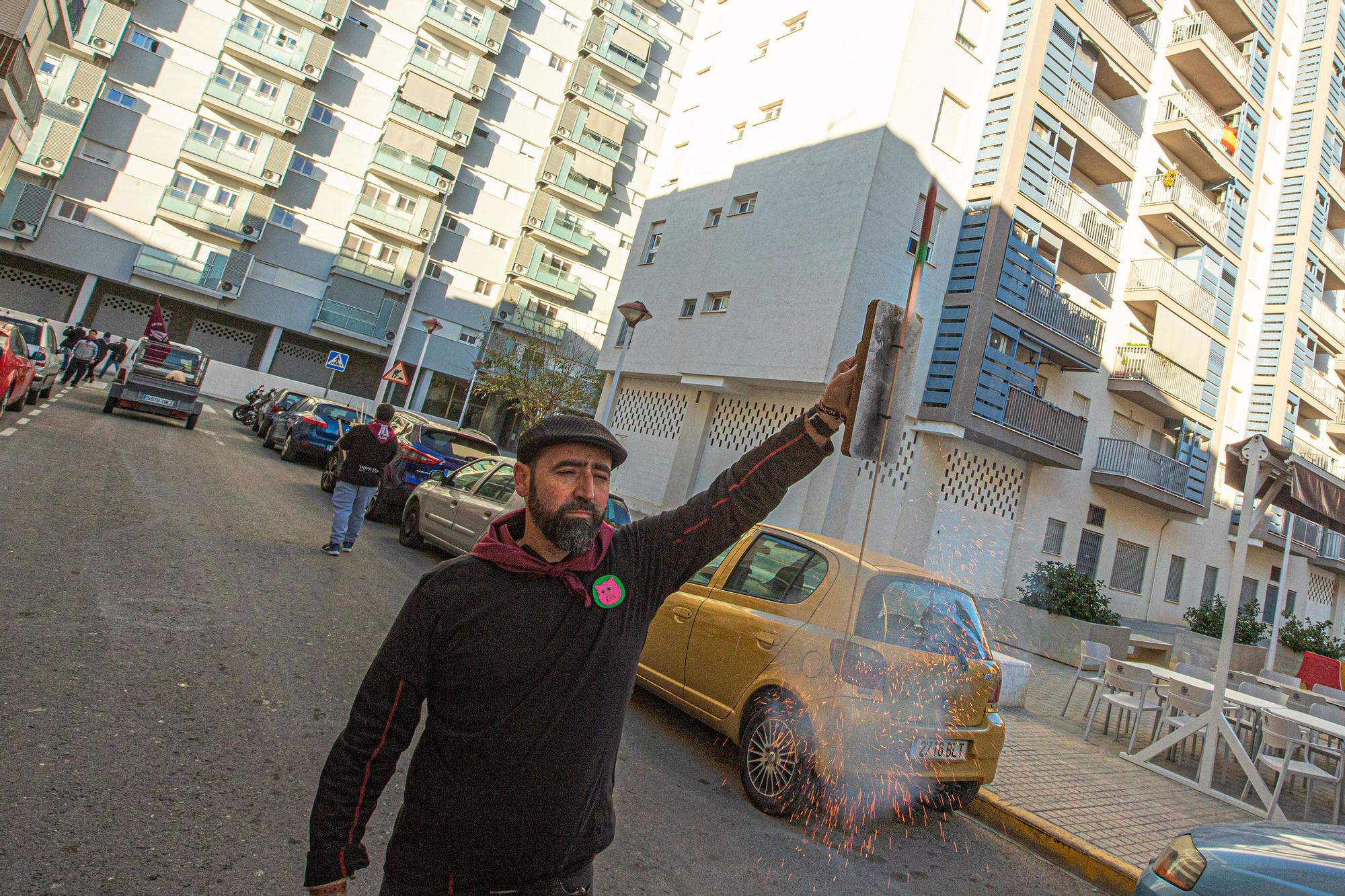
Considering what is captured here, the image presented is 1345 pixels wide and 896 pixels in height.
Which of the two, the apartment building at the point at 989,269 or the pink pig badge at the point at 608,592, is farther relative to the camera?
the apartment building at the point at 989,269

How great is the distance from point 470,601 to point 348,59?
4303cm

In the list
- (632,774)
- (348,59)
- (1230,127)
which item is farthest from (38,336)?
(1230,127)

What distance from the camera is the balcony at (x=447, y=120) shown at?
121 ft

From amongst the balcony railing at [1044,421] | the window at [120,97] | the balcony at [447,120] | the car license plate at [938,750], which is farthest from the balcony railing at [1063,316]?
the window at [120,97]

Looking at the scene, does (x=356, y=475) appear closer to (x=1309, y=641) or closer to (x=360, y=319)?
Answer: (x=1309, y=641)

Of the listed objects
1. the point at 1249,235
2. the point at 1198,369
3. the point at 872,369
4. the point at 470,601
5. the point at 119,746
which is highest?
the point at 1249,235

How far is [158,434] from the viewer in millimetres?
15062

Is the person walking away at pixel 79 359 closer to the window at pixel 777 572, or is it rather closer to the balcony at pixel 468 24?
the balcony at pixel 468 24

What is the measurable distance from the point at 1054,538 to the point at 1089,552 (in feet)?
5.63

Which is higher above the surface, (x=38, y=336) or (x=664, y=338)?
(x=664, y=338)

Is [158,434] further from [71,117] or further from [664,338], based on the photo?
[71,117]

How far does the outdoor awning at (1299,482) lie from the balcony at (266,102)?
38976 millimetres

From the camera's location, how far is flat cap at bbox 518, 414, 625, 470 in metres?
1.87

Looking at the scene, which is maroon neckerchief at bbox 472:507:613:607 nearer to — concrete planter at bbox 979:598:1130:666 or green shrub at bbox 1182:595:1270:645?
concrete planter at bbox 979:598:1130:666
